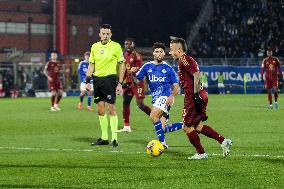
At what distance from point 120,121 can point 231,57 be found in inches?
1440

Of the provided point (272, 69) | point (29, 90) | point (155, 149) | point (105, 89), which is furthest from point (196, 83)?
point (29, 90)

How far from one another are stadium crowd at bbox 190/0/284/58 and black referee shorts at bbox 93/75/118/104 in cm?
3952

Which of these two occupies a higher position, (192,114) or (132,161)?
(192,114)

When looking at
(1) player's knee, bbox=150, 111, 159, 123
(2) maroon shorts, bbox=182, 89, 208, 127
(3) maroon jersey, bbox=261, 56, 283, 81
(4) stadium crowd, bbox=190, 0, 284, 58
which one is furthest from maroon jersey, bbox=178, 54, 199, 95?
(4) stadium crowd, bbox=190, 0, 284, 58

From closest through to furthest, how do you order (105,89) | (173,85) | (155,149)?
(155,149) → (173,85) → (105,89)

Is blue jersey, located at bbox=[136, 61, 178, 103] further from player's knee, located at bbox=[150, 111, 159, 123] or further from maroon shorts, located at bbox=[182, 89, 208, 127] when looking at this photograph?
maroon shorts, located at bbox=[182, 89, 208, 127]

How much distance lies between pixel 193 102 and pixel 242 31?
47.9 meters

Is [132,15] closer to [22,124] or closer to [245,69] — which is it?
[245,69]

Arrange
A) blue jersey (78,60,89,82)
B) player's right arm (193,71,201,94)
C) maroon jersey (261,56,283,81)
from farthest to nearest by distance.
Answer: maroon jersey (261,56,283,81) → blue jersey (78,60,89,82) → player's right arm (193,71,201,94)

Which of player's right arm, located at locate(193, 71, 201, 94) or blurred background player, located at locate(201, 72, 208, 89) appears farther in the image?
blurred background player, located at locate(201, 72, 208, 89)

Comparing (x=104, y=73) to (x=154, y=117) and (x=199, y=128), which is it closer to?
(x=154, y=117)

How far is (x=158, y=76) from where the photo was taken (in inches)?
551

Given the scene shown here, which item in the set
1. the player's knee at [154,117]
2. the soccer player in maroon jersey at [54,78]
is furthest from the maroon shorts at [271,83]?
the player's knee at [154,117]

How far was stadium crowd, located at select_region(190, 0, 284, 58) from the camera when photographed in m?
55.5
